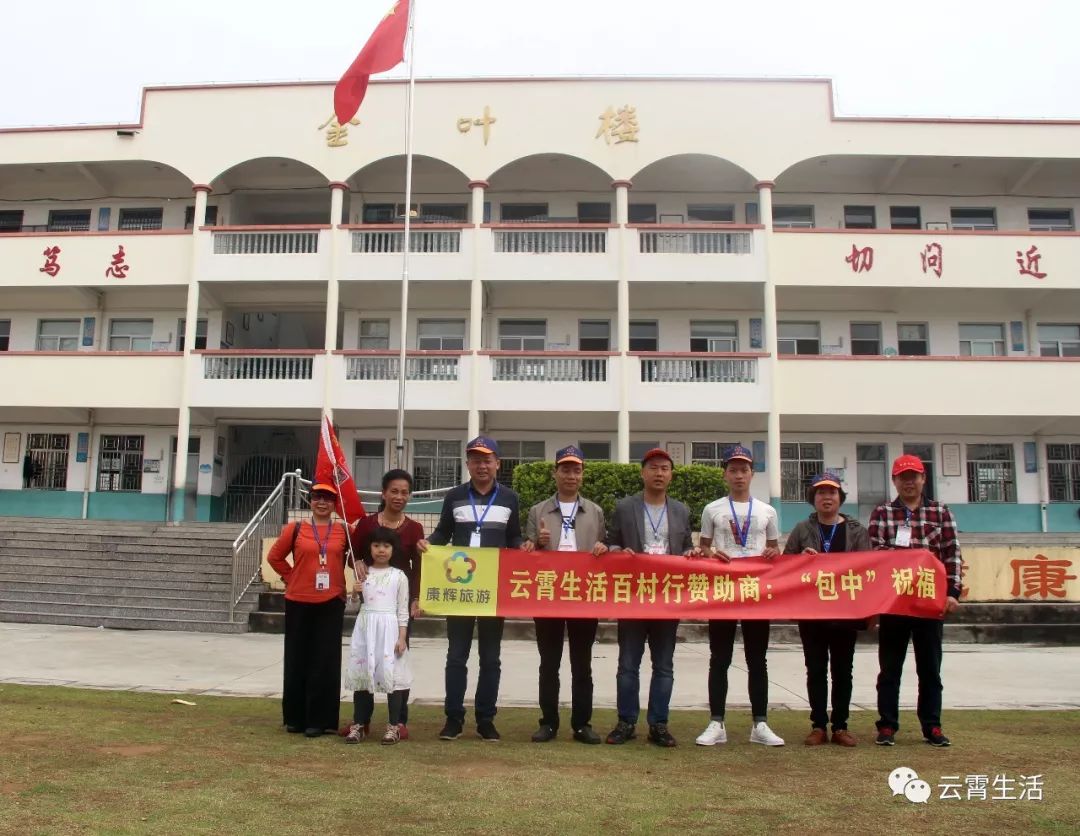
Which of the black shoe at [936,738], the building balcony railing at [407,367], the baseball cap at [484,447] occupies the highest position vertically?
the building balcony railing at [407,367]

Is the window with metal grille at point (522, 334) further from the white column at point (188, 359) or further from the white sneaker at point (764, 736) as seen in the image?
the white sneaker at point (764, 736)

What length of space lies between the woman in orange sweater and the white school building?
46.9 ft

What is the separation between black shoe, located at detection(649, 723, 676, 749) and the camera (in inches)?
209

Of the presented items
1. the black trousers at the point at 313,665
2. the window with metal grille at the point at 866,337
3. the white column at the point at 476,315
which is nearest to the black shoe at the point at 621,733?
the black trousers at the point at 313,665

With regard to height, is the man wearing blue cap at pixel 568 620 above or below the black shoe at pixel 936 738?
above

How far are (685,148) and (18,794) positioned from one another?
63.3 feet

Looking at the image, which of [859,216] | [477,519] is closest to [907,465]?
[477,519]

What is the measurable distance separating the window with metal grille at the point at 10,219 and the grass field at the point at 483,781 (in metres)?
21.0

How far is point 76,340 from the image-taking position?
74.7 feet

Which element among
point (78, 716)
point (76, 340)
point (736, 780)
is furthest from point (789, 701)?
point (76, 340)

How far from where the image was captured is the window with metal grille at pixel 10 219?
23297 mm

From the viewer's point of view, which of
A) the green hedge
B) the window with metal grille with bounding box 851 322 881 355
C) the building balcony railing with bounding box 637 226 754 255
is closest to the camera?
the green hedge

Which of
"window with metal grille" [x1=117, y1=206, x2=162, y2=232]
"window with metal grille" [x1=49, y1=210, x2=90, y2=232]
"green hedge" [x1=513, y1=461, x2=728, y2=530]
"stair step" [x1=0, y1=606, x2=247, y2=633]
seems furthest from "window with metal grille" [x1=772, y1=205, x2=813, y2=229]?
"window with metal grille" [x1=49, y1=210, x2=90, y2=232]

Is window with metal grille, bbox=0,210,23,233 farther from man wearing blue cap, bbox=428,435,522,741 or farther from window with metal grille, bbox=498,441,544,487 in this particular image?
man wearing blue cap, bbox=428,435,522,741
